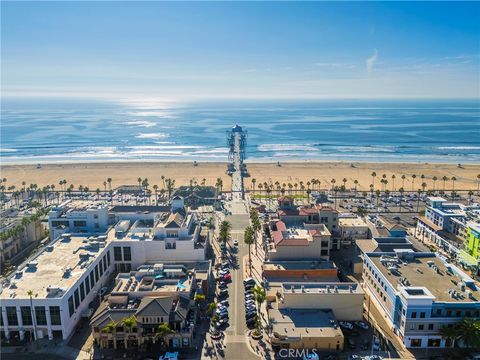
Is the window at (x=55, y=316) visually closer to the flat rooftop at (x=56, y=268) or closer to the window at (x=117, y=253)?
the flat rooftop at (x=56, y=268)

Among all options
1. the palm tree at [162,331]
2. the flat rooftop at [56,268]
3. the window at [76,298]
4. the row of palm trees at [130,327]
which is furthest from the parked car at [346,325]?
the flat rooftop at [56,268]

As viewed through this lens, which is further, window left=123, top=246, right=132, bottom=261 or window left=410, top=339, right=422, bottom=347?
window left=123, top=246, right=132, bottom=261

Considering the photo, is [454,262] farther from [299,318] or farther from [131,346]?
[131,346]

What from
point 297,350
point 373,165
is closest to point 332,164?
point 373,165

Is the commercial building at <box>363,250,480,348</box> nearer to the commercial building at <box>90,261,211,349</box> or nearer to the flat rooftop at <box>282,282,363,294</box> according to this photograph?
the flat rooftop at <box>282,282,363,294</box>

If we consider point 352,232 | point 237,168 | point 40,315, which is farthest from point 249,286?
point 237,168

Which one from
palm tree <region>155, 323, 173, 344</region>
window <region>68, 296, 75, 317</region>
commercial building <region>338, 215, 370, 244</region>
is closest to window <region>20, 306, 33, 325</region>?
window <region>68, 296, 75, 317</region>
